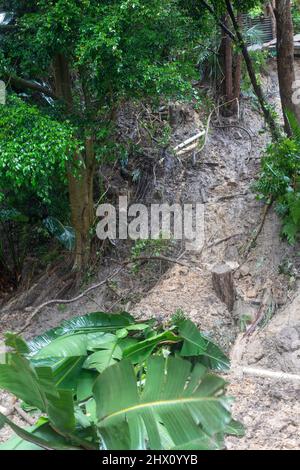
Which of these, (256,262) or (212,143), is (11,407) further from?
(212,143)

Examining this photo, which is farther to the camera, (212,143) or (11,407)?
(212,143)

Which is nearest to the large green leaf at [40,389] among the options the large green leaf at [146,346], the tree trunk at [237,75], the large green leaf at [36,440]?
the large green leaf at [36,440]

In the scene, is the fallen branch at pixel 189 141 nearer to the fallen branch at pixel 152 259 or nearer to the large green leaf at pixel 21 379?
the fallen branch at pixel 152 259

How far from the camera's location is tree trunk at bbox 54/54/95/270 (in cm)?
795

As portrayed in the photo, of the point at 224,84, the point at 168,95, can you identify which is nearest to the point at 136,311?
the point at 168,95

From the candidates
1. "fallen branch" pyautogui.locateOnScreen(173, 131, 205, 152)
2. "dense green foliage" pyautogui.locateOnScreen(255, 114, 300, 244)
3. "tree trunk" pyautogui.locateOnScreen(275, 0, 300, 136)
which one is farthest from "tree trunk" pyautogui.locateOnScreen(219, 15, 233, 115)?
"dense green foliage" pyautogui.locateOnScreen(255, 114, 300, 244)

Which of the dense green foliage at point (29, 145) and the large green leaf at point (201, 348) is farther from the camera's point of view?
the dense green foliage at point (29, 145)

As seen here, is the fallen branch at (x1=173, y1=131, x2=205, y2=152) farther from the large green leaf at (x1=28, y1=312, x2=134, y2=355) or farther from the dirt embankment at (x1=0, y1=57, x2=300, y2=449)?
the large green leaf at (x1=28, y1=312, x2=134, y2=355)

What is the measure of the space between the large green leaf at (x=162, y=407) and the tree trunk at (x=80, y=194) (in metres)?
4.77

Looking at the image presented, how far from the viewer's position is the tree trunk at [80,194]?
7.95m

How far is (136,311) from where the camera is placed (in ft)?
22.8

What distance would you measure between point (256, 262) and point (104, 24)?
349cm

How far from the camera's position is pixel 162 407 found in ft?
11.4

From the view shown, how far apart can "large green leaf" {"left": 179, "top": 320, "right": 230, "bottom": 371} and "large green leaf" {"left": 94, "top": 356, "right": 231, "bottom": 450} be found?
1.81 meters
